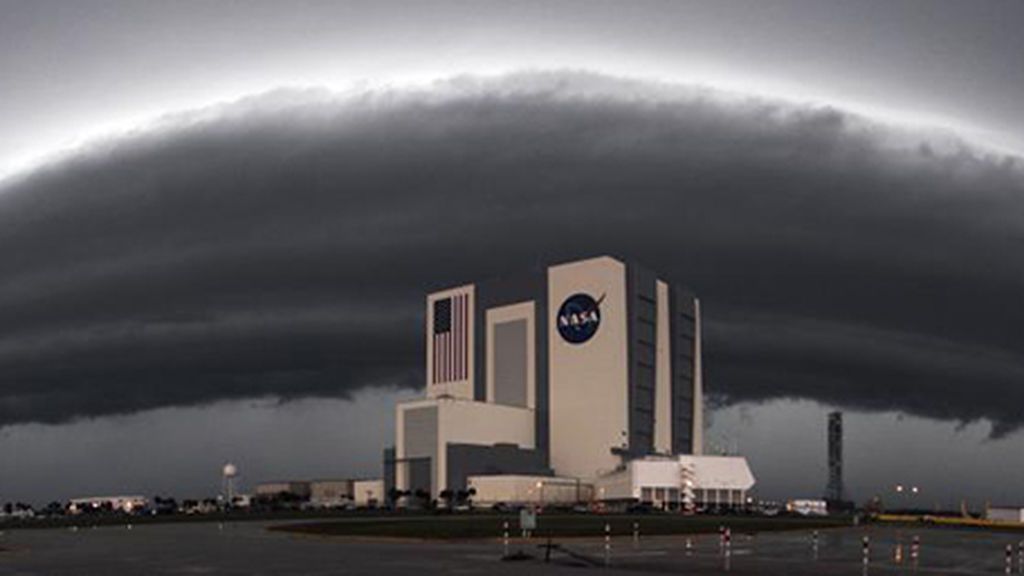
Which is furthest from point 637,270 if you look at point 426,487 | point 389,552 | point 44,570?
point 44,570

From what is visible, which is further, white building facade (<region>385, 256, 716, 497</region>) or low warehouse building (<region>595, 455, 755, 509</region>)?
white building facade (<region>385, 256, 716, 497</region>)

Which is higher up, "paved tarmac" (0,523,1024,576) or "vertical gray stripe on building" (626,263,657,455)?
"vertical gray stripe on building" (626,263,657,455)

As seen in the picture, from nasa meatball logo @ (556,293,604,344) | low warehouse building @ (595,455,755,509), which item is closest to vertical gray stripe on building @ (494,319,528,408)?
nasa meatball logo @ (556,293,604,344)

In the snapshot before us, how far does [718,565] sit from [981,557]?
60.5 ft

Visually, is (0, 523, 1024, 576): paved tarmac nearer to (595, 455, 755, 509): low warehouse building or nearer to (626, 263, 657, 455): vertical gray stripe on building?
(595, 455, 755, 509): low warehouse building

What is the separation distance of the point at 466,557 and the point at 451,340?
145m

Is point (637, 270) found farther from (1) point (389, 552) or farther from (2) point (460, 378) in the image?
(1) point (389, 552)

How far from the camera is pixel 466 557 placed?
51125 millimetres

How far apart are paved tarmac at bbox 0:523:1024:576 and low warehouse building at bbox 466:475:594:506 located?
3496 inches

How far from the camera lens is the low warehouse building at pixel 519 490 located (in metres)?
160

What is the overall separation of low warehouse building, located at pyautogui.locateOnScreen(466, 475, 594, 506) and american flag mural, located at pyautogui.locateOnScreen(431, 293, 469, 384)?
3033 cm

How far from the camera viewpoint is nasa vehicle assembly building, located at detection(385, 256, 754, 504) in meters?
168

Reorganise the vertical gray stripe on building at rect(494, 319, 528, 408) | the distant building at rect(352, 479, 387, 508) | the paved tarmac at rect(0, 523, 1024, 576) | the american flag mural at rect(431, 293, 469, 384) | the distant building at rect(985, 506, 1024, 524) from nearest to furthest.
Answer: the paved tarmac at rect(0, 523, 1024, 576) → the distant building at rect(985, 506, 1024, 524) → the distant building at rect(352, 479, 387, 508) → the vertical gray stripe on building at rect(494, 319, 528, 408) → the american flag mural at rect(431, 293, 469, 384)

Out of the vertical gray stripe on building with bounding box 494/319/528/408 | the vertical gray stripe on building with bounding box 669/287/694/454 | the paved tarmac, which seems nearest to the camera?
the paved tarmac
